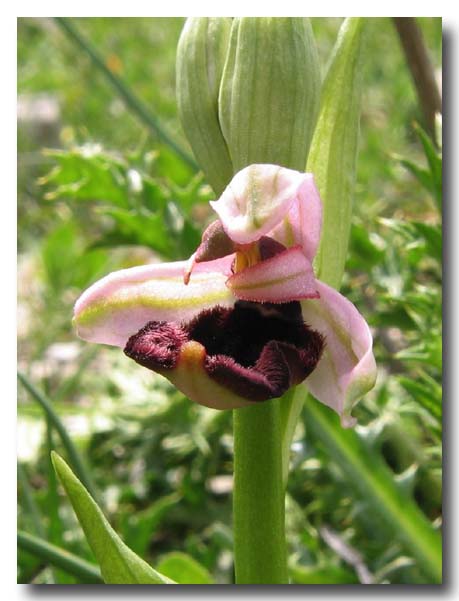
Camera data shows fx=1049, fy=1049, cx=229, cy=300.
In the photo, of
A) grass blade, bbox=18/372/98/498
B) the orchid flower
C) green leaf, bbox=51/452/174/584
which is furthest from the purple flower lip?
grass blade, bbox=18/372/98/498

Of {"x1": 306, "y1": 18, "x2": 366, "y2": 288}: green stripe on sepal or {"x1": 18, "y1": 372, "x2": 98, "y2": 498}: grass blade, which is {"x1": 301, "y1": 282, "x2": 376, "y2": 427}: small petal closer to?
{"x1": 306, "y1": 18, "x2": 366, "y2": 288}: green stripe on sepal

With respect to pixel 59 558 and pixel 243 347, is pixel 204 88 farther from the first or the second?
pixel 59 558

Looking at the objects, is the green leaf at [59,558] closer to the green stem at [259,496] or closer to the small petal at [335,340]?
the green stem at [259,496]

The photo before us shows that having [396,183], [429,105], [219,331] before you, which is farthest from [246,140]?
[396,183]

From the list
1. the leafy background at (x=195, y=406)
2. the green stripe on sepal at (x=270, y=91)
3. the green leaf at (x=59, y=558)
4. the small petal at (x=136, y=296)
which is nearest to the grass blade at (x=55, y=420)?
the leafy background at (x=195, y=406)

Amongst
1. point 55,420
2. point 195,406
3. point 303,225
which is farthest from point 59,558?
point 195,406
